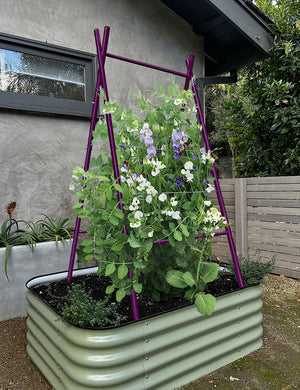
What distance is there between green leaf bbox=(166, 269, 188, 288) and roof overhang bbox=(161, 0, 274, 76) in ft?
9.26

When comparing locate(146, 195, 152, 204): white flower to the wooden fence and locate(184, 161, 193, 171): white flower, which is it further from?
the wooden fence

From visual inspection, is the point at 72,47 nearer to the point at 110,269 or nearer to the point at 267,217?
the point at 110,269

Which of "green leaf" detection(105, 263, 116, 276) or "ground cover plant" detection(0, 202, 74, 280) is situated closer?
"green leaf" detection(105, 263, 116, 276)

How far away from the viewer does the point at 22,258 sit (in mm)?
2279

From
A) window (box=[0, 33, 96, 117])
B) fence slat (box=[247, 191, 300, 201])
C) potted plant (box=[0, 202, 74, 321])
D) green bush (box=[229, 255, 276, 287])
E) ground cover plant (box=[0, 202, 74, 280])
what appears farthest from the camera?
fence slat (box=[247, 191, 300, 201])

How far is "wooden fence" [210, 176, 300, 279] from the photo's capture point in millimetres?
3139

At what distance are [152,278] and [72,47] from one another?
96.2 inches

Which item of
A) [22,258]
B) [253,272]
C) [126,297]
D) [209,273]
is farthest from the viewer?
[22,258]

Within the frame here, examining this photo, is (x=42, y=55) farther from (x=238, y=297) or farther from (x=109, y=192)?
(x=238, y=297)

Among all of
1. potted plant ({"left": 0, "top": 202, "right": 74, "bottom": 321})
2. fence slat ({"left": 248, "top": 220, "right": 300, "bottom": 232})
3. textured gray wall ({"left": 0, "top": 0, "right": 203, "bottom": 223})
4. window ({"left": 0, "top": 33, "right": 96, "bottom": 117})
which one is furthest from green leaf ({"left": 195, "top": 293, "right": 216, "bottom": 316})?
window ({"left": 0, "top": 33, "right": 96, "bottom": 117})

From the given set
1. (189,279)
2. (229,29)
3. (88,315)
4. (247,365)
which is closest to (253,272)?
(247,365)

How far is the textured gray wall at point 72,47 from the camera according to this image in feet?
8.82

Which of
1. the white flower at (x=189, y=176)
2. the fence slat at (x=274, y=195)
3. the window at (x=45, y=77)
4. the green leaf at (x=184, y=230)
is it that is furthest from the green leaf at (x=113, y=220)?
the fence slat at (x=274, y=195)

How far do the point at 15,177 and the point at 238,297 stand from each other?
81.5 inches
